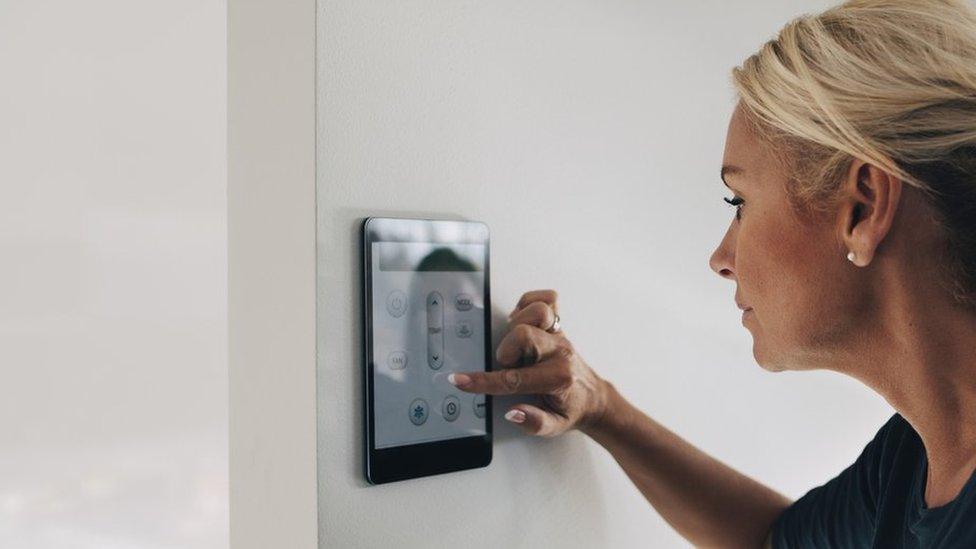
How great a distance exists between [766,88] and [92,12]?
36.9 inches

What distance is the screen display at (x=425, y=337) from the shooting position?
0.51 m

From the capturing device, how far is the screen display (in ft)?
1.69

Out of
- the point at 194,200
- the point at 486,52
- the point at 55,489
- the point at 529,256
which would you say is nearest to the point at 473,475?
the point at 529,256

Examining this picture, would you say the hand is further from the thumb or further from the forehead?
the forehead

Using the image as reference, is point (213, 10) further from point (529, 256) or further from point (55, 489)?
point (529, 256)

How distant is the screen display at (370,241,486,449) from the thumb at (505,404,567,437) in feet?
0.07

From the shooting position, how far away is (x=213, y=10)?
1185 millimetres

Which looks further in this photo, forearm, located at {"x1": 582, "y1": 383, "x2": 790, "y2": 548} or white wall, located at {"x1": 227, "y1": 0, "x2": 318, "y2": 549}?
forearm, located at {"x1": 582, "y1": 383, "x2": 790, "y2": 548}

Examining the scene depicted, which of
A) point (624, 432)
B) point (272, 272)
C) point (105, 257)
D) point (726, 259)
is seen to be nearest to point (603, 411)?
point (624, 432)

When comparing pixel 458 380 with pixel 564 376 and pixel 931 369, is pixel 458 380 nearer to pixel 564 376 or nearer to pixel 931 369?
pixel 564 376

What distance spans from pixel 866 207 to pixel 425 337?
0.26 metres

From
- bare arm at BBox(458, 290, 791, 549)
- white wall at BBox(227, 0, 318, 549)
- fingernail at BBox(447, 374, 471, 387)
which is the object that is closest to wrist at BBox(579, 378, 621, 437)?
bare arm at BBox(458, 290, 791, 549)

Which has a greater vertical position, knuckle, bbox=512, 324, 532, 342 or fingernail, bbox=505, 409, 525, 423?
knuckle, bbox=512, 324, 532, 342

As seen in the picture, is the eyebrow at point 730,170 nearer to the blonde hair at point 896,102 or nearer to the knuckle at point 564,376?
the blonde hair at point 896,102
